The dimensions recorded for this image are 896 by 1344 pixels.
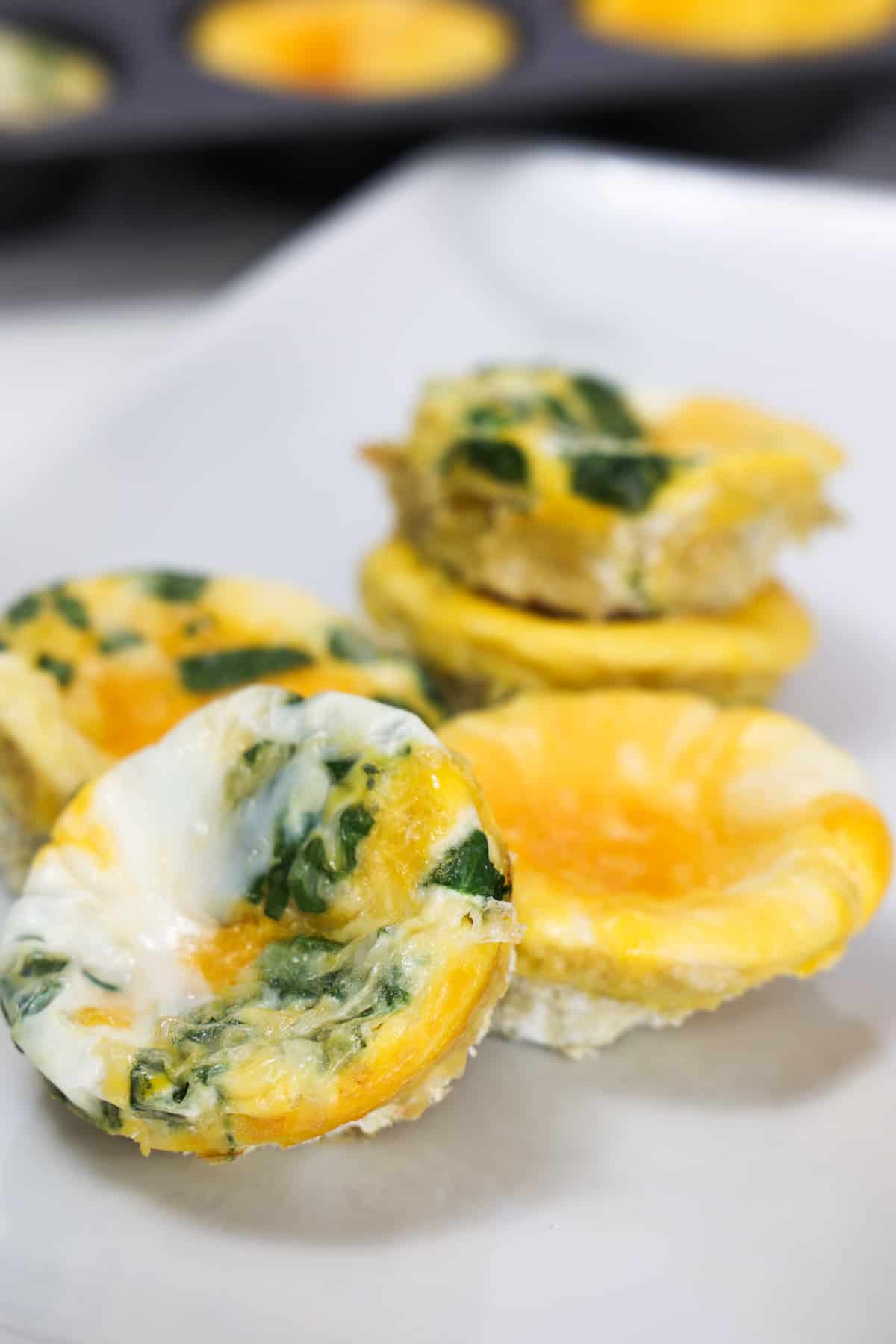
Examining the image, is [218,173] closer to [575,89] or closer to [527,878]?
[575,89]

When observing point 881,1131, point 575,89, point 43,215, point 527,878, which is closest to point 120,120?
point 43,215

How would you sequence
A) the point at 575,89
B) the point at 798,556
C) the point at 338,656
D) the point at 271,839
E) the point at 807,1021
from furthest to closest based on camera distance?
the point at 575,89 < the point at 798,556 < the point at 338,656 < the point at 807,1021 < the point at 271,839

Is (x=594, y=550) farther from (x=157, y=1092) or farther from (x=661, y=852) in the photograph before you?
(x=157, y=1092)

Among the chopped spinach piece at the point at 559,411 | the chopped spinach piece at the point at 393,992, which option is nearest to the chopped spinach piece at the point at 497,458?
the chopped spinach piece at the point at 559,411

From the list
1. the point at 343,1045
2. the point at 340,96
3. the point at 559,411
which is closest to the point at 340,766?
the point at 343,1045

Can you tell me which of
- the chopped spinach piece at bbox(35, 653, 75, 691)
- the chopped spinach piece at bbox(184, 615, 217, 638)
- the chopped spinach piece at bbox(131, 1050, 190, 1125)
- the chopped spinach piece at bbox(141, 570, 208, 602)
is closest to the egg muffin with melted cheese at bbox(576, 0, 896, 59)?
the chopped spinach piece at bbox(141, 570, 208, 602)

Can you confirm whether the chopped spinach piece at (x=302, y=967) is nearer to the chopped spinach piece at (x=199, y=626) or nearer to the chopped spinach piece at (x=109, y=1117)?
the chopped spinach piece at (x=109, y=1117)

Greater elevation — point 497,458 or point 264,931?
point 497,458
